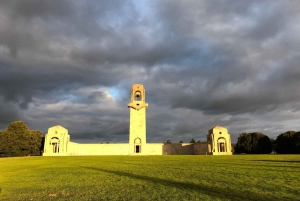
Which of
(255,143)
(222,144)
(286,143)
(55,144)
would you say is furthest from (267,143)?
(55,144)

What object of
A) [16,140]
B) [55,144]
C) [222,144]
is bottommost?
Result: [222,144]

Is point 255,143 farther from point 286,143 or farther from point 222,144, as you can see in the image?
point 222,144

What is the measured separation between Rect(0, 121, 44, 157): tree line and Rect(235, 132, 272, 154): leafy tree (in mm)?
52323

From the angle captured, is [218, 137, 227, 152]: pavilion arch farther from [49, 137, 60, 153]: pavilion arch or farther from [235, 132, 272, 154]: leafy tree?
[49, 137, 60, 153]: pavilion arch

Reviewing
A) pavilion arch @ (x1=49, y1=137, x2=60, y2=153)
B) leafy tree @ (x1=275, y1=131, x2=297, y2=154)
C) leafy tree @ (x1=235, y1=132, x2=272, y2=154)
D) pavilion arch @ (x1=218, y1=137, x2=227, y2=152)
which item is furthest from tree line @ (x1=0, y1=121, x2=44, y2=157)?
leafy tree @ (x1=275, y1=131, x2=297, y2=154)

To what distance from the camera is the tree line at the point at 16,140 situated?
159ft

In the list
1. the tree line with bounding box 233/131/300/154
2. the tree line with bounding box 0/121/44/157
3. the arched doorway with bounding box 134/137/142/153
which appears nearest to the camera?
the tree line with bounding box 0/121/44/157

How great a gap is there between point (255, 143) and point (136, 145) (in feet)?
99.8

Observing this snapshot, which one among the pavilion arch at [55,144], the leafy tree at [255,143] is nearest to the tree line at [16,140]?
the pavilion arch at [55,144]

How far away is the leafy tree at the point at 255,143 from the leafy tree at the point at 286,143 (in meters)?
2.32

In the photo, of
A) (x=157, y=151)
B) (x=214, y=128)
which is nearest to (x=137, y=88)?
(x=157, y=151)

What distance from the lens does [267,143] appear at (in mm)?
60062

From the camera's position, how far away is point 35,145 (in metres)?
55.4

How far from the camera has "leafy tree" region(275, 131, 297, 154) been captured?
54.2m
